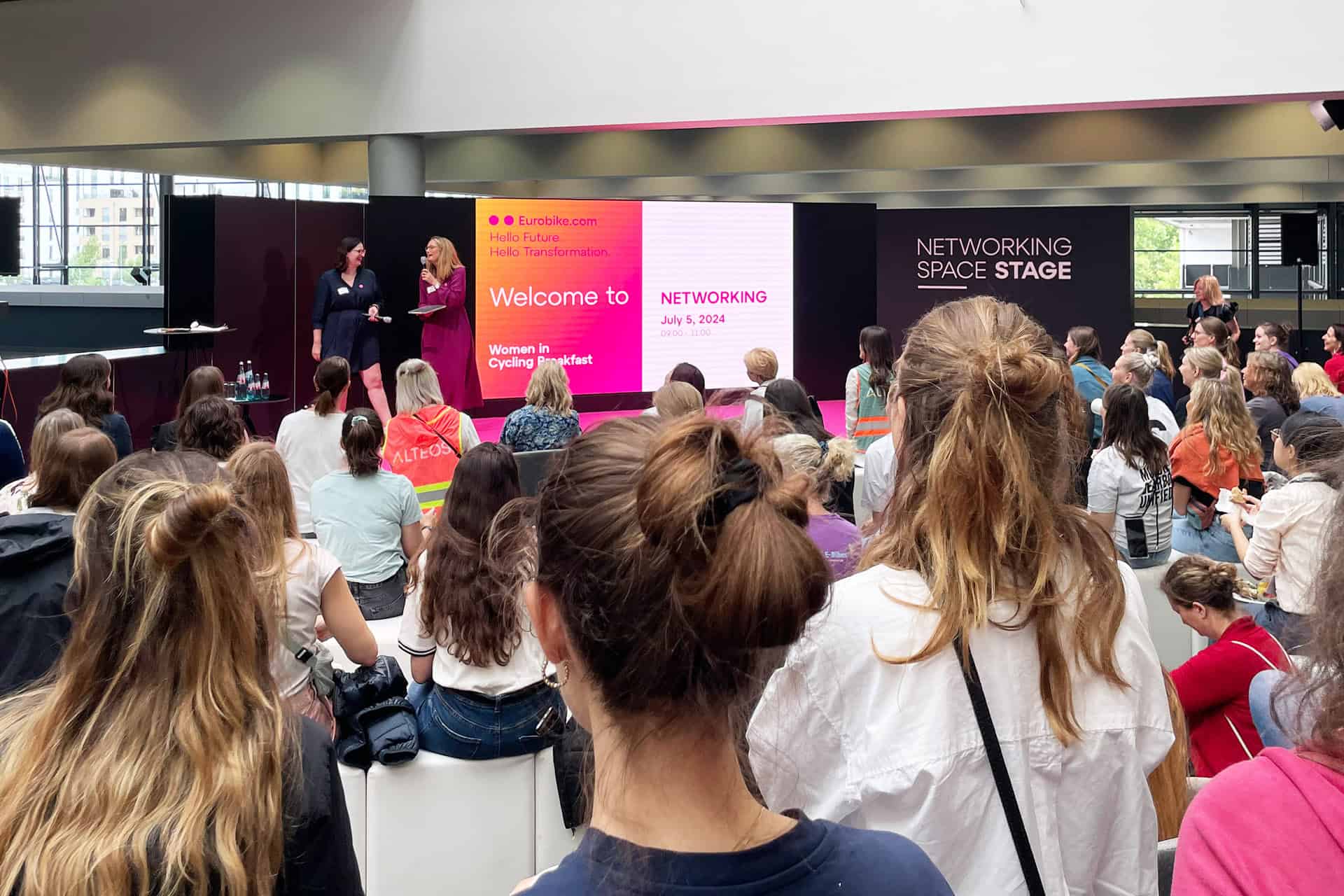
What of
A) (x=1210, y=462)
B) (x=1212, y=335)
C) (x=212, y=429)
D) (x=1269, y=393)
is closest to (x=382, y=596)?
(x=212, y=429)

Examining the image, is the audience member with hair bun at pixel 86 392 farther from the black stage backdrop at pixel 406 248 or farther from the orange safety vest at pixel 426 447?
the black stage backdrop at pixel 406 248

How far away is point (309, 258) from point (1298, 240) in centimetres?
1018

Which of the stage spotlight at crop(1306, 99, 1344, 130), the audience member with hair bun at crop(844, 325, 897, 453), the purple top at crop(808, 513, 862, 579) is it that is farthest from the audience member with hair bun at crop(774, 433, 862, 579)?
the stage spotlight at crop(1306, 99, 1344, 130)

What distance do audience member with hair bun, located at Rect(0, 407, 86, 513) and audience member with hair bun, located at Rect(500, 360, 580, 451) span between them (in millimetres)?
2338

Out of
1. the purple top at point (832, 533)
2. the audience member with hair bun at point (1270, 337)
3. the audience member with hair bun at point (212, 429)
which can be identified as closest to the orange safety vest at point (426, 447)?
the audience member with hair bun at point (212, 429)

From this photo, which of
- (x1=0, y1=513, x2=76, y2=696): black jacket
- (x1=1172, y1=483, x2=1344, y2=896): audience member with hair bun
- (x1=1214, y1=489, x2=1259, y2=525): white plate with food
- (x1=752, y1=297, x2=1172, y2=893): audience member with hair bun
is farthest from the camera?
(x1=1214, y1=489, x2=1259, y2=525): white plate with food

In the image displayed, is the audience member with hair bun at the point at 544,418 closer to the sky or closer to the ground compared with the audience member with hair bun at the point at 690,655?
closer to the sky

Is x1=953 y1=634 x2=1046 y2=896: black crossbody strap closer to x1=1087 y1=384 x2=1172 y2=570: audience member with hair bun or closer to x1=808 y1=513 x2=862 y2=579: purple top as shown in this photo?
x1=808 y1=513 x2=862 y2=579: purple top

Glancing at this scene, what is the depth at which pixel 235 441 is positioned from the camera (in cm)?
483

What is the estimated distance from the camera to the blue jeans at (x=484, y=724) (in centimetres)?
317

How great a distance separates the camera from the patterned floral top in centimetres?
599

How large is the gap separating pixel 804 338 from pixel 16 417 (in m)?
5.99

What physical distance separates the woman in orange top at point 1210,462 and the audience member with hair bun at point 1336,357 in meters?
4.11

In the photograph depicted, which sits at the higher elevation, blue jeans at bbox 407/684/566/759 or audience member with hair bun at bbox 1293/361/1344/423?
audience member with hair bun at bbox 1293/361/1344/423
